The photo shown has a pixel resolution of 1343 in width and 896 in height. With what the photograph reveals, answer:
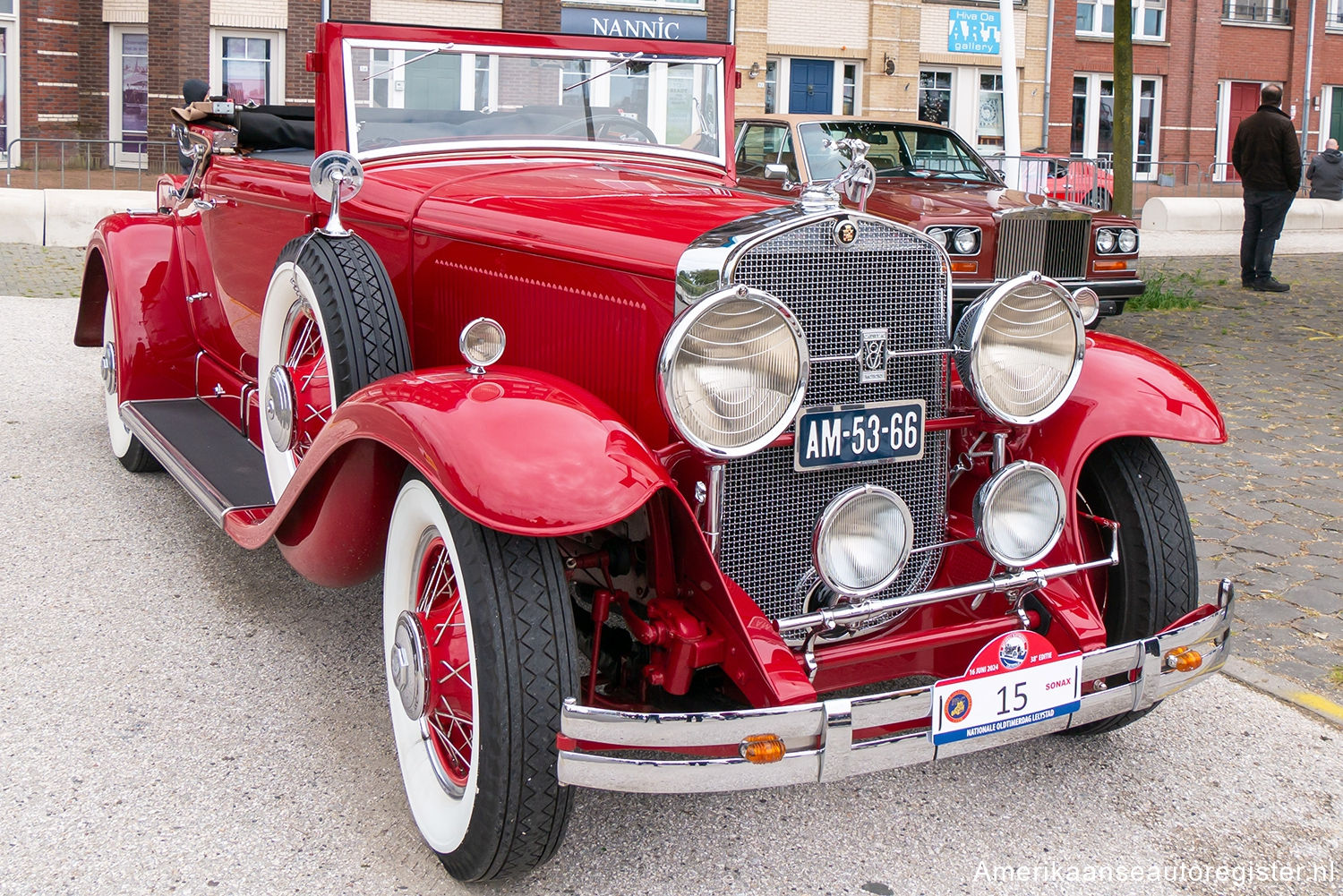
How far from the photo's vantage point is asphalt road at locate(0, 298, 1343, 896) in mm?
2465

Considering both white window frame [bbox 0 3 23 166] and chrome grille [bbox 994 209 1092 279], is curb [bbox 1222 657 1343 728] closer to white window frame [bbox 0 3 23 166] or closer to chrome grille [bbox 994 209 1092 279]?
chrome grille [bbox 994 209 1092 279]

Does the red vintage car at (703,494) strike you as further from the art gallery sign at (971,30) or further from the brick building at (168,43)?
the art gallery sign at (971,30)

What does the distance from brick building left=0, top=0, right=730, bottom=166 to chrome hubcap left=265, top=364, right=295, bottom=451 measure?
18013mm

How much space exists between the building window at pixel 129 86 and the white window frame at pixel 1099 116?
1741 centimetres

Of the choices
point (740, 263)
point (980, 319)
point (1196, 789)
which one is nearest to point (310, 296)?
point (740, 263)

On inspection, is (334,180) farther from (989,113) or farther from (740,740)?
(989,113)

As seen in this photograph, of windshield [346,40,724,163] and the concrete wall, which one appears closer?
windshield [346,40,724,163]

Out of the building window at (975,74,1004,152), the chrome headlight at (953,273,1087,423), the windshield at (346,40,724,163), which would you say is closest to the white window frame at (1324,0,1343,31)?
the building window at (975,74,1004,152)

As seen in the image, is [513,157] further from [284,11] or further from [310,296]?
[284,11]

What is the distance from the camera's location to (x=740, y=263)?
242 cm

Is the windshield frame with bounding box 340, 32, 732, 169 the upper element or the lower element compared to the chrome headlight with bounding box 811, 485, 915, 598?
upper

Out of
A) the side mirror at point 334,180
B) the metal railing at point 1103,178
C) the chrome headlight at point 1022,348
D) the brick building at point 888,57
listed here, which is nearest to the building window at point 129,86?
the brick building at point 888,57

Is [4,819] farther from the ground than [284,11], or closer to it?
closer to it

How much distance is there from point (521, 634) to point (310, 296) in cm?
135
